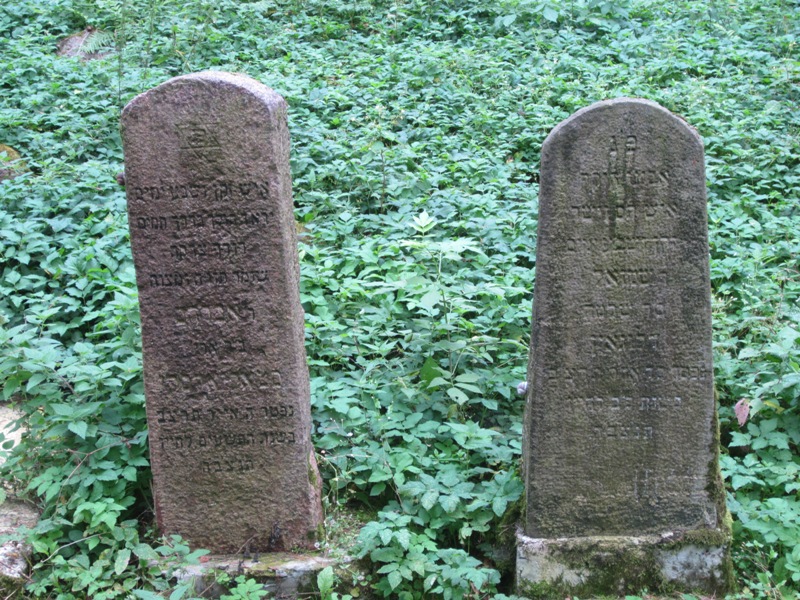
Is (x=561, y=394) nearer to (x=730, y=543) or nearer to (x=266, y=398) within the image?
(x=730, y=543)

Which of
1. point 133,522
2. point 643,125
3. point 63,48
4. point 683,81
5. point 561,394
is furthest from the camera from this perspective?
point 63,48

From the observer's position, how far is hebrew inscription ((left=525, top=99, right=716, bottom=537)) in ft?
9.82

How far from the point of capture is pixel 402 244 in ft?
15.9

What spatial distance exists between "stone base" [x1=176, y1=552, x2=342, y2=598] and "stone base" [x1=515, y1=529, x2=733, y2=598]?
860 mm

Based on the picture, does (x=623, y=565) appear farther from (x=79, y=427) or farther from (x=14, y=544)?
(x=14, y=544)

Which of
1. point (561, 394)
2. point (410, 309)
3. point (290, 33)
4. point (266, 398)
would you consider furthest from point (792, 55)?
point (266, 398)

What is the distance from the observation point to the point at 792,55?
27.6 ft

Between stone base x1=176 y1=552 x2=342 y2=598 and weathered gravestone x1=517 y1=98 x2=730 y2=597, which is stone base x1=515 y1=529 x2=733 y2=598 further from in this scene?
stone base x1=176 y1=552 x2=342 y2=598

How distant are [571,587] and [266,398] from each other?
1550 millimetres

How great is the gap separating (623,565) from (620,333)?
1020 mm

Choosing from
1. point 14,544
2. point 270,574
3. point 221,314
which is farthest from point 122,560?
point 221,314

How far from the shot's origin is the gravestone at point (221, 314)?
3074mm

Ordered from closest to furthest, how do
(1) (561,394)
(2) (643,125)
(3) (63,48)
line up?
(2) (643,125) → (1) (561,394) → (3) (63,48)

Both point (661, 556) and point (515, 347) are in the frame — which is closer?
point (661, 556)
